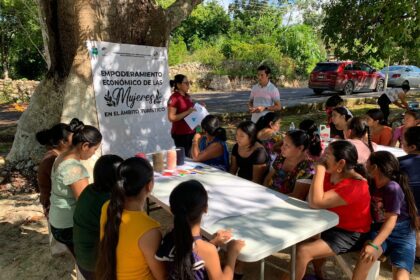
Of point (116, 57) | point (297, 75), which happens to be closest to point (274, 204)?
point (116, 57)

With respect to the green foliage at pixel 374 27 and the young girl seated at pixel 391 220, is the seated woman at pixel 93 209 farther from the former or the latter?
the green foliage at pixel 374 27

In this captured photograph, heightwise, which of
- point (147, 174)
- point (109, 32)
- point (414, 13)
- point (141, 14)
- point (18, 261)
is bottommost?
point (18, 261)

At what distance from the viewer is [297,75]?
24.3 meters

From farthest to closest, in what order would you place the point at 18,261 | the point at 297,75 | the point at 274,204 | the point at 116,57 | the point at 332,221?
the point at 297,75
the point at 116,57
the point at 18,261
the point at 274,204
the point at 332,221

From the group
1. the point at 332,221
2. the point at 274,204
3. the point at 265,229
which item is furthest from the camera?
the point at 274,204

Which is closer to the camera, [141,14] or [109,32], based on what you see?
[109,32]

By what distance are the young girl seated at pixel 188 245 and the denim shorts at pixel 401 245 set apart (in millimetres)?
1343

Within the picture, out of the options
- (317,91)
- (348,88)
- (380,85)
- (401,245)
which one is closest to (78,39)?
(401,245)

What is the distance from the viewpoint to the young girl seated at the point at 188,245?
154 centimetres

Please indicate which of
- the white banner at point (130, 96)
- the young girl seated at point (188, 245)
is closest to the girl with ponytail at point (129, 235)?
the young girl seated at point (188, 245)

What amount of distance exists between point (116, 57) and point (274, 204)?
283 centimetres

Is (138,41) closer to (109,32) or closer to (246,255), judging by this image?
(109,32)

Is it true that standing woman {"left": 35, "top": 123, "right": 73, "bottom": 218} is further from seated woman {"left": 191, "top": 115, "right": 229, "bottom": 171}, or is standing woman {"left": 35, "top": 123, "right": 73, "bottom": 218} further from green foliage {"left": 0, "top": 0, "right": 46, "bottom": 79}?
green foliage {"left": 0, "top": 0, "right": 46, "bottom": 79}

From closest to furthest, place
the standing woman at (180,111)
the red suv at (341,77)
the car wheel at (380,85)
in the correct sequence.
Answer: the standing woman at (180,111) → the red suv at (341,77) → the car wheel at (380,85)
